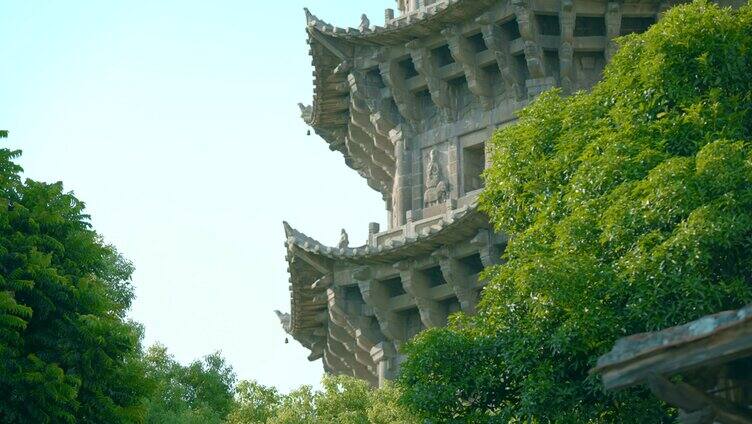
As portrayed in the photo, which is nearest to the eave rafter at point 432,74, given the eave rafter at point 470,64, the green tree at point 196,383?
the eave rafter at point 470,64

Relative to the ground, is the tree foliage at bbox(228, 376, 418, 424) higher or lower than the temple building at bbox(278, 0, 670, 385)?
lower

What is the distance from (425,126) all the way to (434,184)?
1.90 metres

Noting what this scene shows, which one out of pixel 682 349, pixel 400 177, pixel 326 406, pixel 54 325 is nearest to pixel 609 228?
pixel 54 325

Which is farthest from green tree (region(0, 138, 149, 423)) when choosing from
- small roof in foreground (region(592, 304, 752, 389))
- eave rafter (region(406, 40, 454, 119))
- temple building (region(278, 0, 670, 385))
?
eave rafter (region(406, 40, 454, 119))

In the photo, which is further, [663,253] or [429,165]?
[429,165]

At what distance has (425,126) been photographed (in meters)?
43.7

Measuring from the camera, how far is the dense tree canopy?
76.9 ft

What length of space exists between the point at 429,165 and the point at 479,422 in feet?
59.4

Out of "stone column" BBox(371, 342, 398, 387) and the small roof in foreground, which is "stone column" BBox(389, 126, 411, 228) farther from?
the small roof in foreground

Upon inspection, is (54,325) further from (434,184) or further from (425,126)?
(425,126)

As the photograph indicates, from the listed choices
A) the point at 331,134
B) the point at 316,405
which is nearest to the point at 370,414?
the point at 316,405

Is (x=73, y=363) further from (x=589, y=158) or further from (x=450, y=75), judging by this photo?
(x=450, y=75)

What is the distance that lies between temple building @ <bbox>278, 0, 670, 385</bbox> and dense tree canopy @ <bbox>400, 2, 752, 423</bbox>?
1082 cm

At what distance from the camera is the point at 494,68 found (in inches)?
1665
